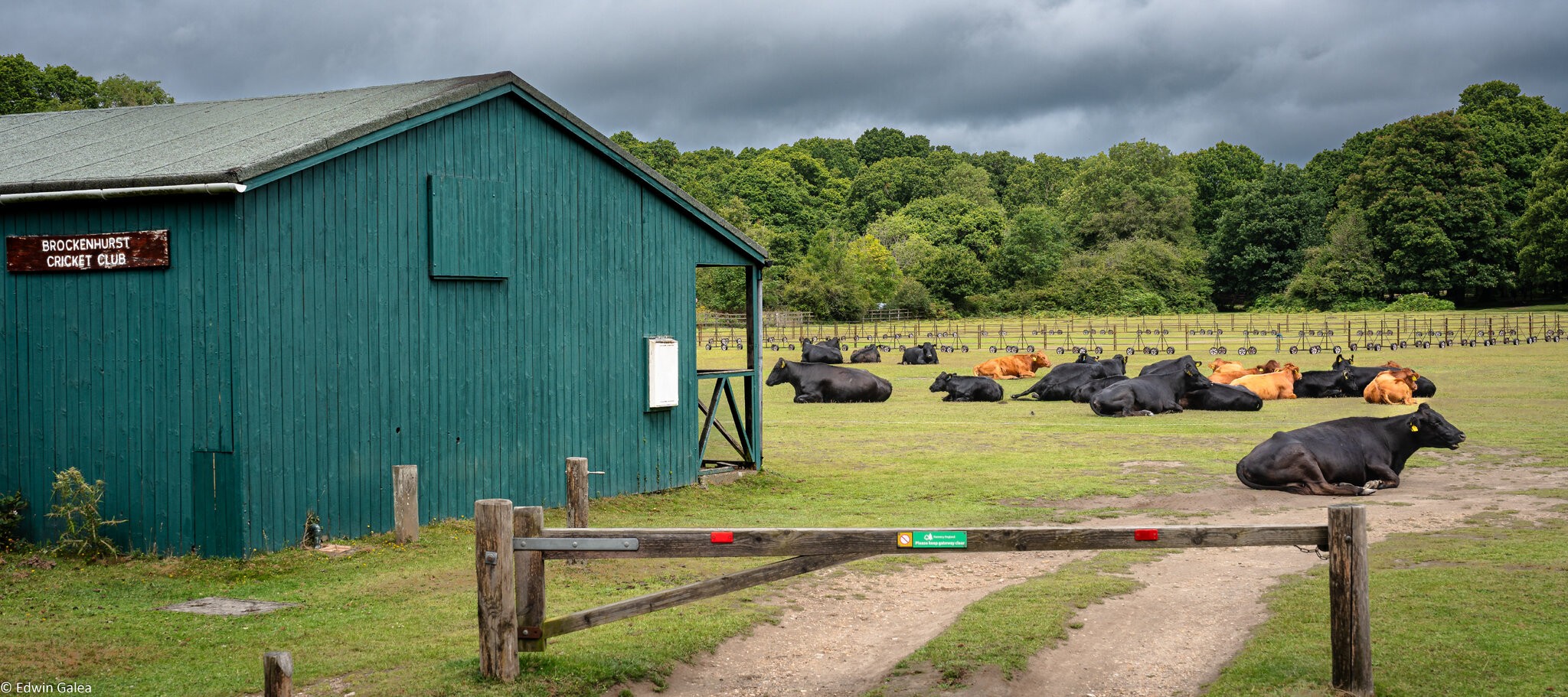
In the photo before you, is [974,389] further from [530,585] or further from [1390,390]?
[530,585]

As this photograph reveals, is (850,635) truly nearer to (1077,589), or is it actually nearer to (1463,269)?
(1077,589)

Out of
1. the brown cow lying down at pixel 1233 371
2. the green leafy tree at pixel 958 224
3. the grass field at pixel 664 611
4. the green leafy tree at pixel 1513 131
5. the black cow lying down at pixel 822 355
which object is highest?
the green leafy tree at pixel 1513 131

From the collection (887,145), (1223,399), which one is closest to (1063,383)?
(1223,399)

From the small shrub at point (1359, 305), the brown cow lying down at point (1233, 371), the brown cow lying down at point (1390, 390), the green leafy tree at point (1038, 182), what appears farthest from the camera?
the green leafy tree at point (1038, 182)

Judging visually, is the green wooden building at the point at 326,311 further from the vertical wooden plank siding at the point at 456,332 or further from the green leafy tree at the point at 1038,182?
the green leafy tree at the point at 1038,182

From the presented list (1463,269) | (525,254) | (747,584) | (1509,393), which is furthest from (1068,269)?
(747,584)

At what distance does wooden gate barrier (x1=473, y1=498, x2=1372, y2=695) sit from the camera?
7.45 metres

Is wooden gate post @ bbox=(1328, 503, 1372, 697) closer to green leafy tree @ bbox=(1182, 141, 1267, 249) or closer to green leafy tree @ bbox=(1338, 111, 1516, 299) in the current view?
green leafy tree @ bbox=(1338, 111, 1516, 299)

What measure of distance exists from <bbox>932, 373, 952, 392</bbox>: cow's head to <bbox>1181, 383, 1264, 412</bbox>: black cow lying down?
6.48m

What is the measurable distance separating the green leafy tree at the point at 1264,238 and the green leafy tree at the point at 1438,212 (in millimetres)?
6038

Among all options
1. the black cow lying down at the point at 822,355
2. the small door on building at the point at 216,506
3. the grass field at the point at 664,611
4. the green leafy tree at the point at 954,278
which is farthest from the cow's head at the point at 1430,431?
the green leafy tree at the point at 954,278

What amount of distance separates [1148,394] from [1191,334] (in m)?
39.2

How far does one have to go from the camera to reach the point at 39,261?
1240 centimetres

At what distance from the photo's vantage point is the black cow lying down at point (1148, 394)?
2752 centimetres
